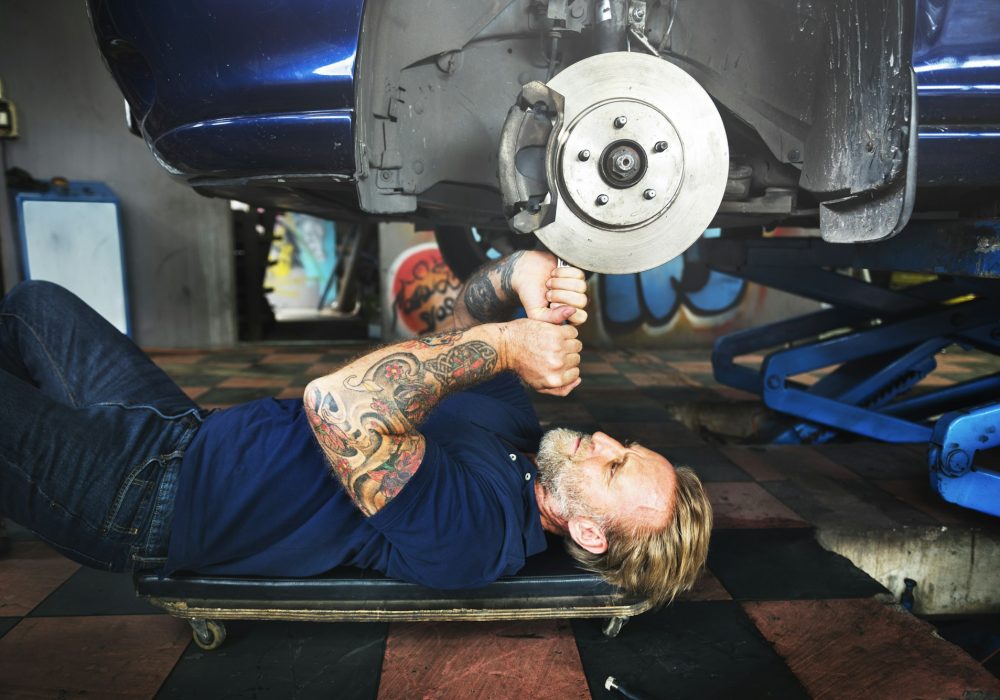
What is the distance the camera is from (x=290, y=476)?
1.23 m

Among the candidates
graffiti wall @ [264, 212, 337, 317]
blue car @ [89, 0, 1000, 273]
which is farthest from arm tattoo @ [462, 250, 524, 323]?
graffiti wall @ [264, 212, 337, 317]

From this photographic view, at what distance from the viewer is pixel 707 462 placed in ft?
8.04

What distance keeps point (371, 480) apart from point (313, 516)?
0.70 feet

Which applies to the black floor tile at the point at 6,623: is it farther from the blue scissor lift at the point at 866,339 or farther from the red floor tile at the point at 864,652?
the blue scissor lift at the point at 866,339

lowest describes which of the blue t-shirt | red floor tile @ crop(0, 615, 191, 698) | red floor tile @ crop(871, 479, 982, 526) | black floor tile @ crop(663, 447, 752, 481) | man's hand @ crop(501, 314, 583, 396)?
red floor tile @ crop(871, 479, 982, 526)

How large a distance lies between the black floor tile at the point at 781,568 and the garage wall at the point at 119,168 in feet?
14.3

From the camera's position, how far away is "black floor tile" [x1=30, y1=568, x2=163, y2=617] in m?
1.45

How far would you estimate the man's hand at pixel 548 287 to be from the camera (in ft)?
4.17

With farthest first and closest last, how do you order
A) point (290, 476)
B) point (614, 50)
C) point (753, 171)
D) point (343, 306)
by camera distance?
point (343, 306) < point (753, 171) < point (614, 50) < point (290, 476)

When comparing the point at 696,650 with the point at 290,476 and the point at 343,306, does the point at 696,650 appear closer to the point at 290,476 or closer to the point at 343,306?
the point at 290,476

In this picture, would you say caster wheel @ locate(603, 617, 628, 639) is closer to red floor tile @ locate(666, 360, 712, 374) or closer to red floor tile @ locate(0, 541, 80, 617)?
red floor tile @ locate(0, 541, 80, 617)

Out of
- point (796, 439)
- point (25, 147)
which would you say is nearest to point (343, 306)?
point (25, 147)

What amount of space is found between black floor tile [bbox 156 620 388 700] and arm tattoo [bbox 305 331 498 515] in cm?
38

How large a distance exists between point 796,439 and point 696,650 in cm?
182
